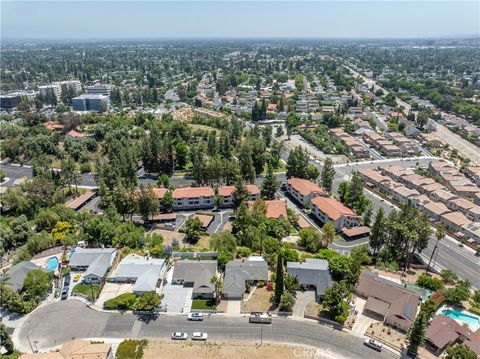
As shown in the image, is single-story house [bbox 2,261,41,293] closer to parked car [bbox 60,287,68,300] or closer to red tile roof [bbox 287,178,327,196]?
parked car [bbox 60,287,68,300]

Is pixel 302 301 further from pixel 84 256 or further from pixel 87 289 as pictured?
pixel 84 256

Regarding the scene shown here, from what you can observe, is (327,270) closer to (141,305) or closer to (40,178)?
(141,305)

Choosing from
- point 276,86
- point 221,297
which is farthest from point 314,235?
point 276,86

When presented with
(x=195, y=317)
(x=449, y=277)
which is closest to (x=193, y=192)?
(x=195, y=317)

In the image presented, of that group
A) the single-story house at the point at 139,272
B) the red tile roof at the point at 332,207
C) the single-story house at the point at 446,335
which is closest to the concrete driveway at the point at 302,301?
the single-story house at the point at 446,335

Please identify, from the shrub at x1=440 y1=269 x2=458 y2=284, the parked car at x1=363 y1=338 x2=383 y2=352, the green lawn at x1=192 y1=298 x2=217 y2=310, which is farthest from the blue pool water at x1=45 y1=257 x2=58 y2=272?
the shrub at x1=440 y1=269 x2=458 y2=284
